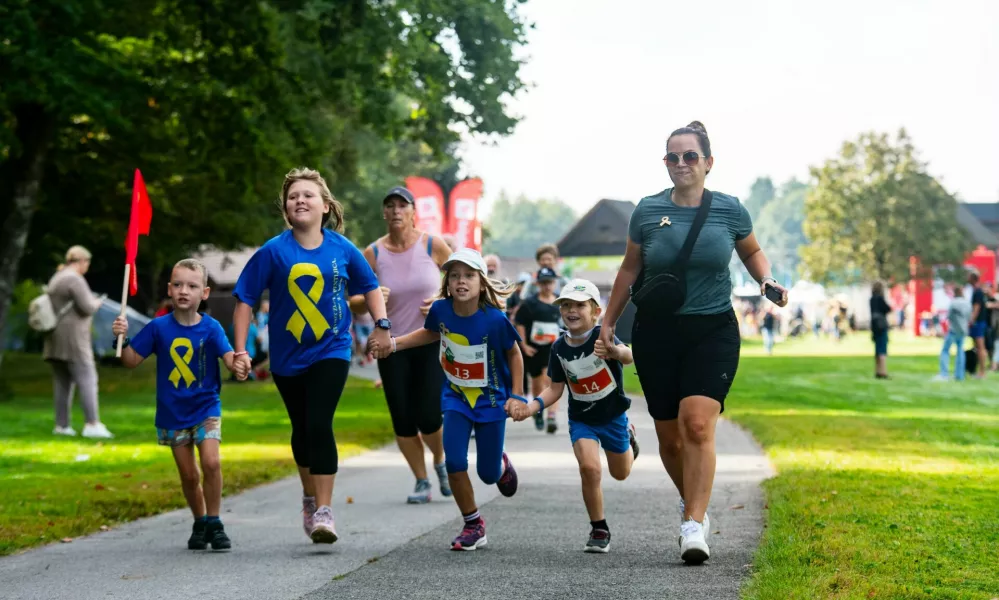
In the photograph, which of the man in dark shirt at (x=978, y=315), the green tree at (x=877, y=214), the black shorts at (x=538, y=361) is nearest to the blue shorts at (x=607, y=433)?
the black shorts at (x=538, y=361)

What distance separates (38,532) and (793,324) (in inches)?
2933

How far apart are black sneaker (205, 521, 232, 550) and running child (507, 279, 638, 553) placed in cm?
165

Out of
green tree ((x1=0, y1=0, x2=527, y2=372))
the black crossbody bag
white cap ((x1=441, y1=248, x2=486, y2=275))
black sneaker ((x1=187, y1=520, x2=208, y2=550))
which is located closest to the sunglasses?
the black crossbody bag

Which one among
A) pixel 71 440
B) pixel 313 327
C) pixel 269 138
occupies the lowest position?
pixel 71 440

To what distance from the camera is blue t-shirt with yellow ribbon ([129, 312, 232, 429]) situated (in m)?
7.99

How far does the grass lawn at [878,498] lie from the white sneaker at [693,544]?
0.81 ft

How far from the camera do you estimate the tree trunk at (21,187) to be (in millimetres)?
22953

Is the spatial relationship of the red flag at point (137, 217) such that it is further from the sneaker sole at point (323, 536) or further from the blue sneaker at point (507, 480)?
the blue sneaker at point (507, 480)

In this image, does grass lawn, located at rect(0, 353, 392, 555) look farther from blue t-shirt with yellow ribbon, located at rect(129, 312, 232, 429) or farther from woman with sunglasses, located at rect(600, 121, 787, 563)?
woman with sunglasses, located at rect(600, 121, 787, 563)

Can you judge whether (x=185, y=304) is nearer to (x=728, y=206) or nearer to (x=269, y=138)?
(x=728, y=206)

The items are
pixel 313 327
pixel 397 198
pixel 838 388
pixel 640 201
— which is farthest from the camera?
pixel 838 388

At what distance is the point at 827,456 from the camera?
495 inches

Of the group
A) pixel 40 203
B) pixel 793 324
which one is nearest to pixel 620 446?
pixel 40 203

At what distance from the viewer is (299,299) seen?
7723 mm
